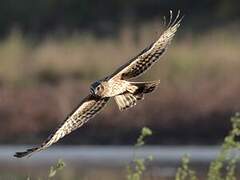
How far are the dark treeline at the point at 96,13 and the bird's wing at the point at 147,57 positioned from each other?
21.0 metres

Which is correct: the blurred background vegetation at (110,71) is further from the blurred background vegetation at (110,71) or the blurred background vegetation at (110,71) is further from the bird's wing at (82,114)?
the bird's wing at (82,114)

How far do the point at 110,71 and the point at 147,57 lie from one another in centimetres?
1422

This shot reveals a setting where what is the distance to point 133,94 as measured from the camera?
927 cm

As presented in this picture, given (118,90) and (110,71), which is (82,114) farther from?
(110,71)

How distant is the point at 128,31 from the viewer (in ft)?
88.8

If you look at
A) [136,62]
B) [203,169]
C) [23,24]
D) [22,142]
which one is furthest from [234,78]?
[136,62]

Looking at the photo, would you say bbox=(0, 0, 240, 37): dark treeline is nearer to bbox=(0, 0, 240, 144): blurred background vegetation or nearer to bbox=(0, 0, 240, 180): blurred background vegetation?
bbox=(0, 0, 240, 144): blurred background vegetation

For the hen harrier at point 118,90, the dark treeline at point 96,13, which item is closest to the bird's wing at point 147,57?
the hen harrier at point 118,90

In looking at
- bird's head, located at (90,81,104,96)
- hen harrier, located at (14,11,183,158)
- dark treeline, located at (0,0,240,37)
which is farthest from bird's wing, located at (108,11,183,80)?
dark treeline, located at (0,0,240,37)

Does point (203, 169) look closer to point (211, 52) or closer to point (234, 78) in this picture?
point (234, 78)

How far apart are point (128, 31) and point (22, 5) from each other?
810cm

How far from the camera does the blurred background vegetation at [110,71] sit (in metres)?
22.3

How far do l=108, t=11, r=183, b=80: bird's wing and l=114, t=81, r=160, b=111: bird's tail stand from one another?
10 cm

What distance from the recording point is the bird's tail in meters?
9.23
